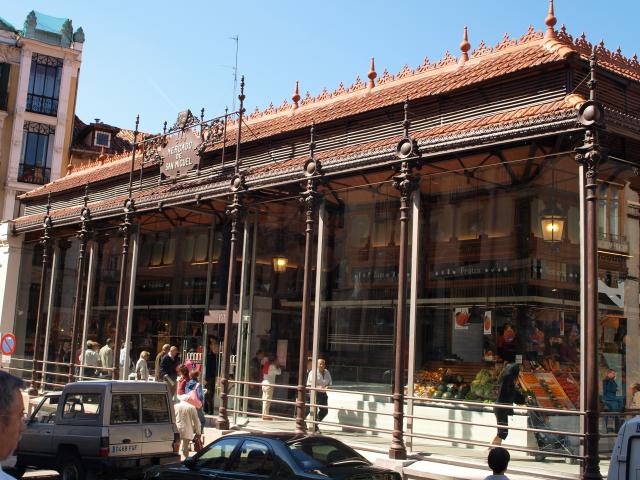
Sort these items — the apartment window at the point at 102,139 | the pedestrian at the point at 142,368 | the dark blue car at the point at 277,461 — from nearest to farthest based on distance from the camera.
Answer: the dark blue car at the point at 277,461 < the pedestrian at the point at 142,368 < the apartment window at the point at 102,139

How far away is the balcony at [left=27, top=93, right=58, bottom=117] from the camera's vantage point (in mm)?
44594

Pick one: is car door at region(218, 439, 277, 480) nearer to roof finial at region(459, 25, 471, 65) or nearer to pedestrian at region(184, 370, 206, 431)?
pedestrian at region(184, 370, 206, 431)

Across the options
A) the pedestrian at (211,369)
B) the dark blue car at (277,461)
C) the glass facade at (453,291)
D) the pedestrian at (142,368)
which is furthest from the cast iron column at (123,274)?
the dark blue car at (277,461)

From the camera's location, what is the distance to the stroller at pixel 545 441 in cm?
1103

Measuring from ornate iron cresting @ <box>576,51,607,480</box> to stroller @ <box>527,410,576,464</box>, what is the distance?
2.91 ft

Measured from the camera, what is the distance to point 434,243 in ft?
46.3

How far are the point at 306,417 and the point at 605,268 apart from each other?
21.8 ft

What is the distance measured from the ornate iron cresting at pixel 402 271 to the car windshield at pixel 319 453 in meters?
3.28

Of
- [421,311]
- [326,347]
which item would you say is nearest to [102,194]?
[326,347]

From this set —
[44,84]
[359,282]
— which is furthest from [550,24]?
[44,84]

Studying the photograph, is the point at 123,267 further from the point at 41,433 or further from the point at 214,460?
the point at 214,460

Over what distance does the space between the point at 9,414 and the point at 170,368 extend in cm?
1546

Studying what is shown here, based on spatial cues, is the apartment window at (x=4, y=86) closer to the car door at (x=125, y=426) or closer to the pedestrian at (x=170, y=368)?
the pedestrian at (x=170, y=368)

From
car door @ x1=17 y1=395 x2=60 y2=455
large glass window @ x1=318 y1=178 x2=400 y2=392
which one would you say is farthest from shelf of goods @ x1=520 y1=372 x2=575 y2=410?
car door @ x1=17 y1=395 x2=60 y2=455
